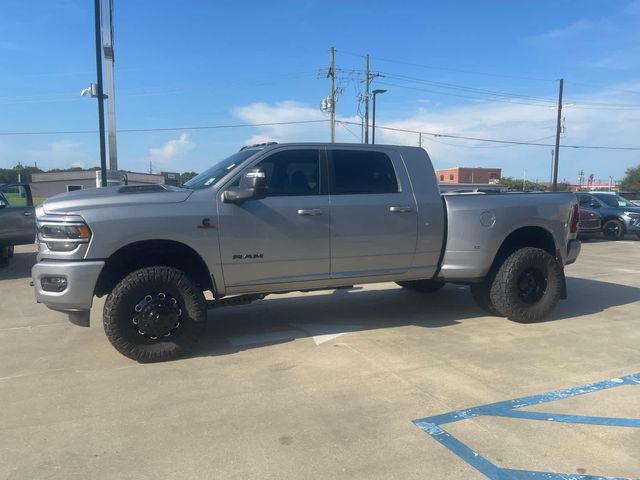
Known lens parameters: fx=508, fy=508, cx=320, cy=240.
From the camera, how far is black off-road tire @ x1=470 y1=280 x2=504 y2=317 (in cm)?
603

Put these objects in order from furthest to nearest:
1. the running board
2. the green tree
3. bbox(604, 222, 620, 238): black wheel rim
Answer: the green tree < bbox(604, 222, 620, 238): black wheel rim < the running board

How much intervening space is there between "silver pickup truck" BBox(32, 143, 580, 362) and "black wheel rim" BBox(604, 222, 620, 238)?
12692 mm

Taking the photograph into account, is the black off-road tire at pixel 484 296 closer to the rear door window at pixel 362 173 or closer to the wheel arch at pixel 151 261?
the rear door window at pixel 362 173

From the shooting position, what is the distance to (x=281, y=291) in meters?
5.11

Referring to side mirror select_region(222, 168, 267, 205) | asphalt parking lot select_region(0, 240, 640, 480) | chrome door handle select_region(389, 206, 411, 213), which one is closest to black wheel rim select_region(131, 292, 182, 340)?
asphalt parking lot select_region(0, 240, 640, 480)

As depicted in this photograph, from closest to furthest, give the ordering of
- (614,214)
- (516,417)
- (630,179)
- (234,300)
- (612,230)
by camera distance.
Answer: (516,417)
(234,300)
(614,214)
(612,230)
(630,179)

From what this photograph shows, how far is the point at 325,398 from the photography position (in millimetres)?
3783

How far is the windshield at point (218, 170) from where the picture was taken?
16.3 feet

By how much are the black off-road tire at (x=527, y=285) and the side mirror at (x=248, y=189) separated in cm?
301

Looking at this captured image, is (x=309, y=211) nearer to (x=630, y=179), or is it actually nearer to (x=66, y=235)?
(x=66, y=235)

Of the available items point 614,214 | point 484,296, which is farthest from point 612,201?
point 484,296

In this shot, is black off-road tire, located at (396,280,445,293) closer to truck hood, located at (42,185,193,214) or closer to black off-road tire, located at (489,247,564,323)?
black off-road tire, located at (489,247,564,323)

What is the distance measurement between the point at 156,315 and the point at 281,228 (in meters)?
1.38

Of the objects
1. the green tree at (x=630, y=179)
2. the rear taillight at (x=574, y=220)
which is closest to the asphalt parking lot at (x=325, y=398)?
the rear taillight at (x=574, y=220)
